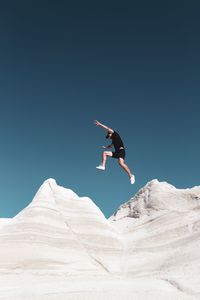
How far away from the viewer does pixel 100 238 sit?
31797mm

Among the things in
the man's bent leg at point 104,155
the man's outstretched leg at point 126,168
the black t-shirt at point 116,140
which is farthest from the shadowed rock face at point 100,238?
the black t-shirt at point 116,140

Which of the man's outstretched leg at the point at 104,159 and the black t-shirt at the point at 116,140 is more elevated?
the black t-shirt at the point at 116,140

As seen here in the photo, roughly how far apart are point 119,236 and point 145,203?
7929mm

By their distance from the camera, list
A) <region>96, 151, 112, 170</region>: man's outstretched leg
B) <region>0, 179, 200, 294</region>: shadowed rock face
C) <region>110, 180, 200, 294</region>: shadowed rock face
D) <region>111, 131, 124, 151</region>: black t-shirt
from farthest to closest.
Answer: <region>0, 179, 200, 294</region>: shadowed rock face < <region>110, 180, 200, 294</region>: shadowed rock face < <region>111, 131, 124, 151</region>: black t-shirt < <region>96, 151, 112, 170</region>: man's outstretched leg

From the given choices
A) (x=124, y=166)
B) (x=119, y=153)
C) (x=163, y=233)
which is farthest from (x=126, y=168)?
(x=163, y=233)

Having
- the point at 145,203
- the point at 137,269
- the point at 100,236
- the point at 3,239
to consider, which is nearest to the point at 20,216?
the point at 3,239

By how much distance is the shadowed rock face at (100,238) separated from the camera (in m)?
25.1

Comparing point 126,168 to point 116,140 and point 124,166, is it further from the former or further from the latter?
point 116,140

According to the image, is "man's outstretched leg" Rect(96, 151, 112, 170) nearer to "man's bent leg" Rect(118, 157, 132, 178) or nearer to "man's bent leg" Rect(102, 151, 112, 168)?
"man's bent leg" Rect(102, 151, 112, 168)

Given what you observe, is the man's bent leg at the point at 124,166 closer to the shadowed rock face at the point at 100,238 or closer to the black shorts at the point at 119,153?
the black shorts at the point at 119,153

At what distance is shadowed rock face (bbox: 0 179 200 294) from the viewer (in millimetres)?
25125

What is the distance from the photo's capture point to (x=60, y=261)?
1035 inches

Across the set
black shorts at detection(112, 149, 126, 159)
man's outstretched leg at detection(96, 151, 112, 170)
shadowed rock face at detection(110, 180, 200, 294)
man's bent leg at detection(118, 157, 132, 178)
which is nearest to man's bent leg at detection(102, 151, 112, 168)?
man's outstretched leg at detection(96, 151, 112, 170)

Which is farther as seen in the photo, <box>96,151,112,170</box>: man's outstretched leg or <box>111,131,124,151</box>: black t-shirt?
<box>111,131,124,151</box>: black t-shirt
